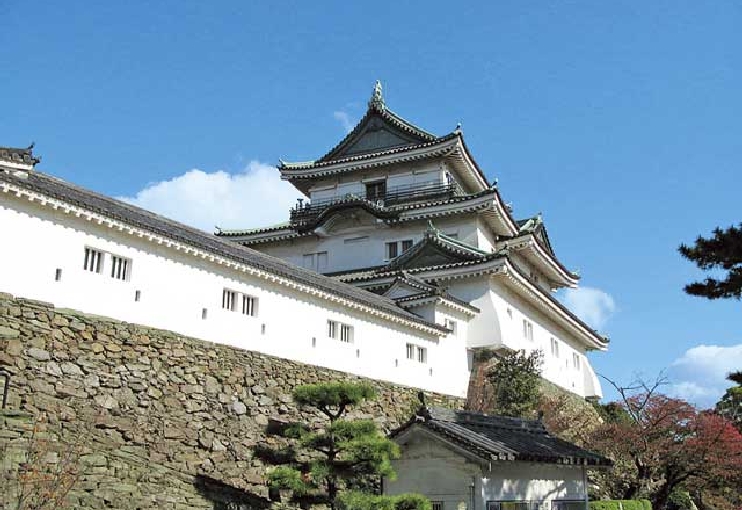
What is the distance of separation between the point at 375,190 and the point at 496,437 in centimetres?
2361

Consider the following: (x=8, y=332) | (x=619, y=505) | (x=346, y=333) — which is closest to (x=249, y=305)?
(x=346, y=333)

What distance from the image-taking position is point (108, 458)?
1348 cm

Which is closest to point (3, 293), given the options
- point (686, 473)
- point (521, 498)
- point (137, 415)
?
point (137, 415)

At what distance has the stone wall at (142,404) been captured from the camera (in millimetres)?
13594

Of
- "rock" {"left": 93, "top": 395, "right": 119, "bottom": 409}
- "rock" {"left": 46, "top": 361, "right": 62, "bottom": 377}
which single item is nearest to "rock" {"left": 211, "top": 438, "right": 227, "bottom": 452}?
"rock" {"left": 93, "top": 395, "right": 119, "bottom": 409}

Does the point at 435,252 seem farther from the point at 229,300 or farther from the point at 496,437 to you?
the point at 496,437

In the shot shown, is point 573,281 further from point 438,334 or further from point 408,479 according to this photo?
point 408,479

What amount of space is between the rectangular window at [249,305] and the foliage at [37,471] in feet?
23.0

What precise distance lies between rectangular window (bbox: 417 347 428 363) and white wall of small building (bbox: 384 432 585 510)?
1106 centimetres

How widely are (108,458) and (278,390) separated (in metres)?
6.49

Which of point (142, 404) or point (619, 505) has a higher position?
point (142, 404)

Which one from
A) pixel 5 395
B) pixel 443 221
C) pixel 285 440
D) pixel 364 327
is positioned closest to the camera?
pixel 5 395

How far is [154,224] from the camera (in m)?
18.2

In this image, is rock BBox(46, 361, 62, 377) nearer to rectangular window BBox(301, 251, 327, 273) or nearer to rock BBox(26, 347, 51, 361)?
rock BBox(26, 347, 51, 361)
